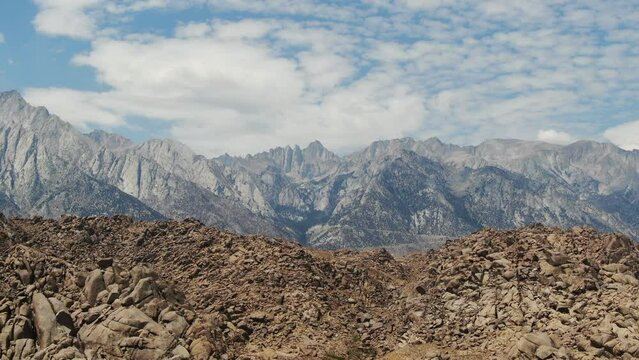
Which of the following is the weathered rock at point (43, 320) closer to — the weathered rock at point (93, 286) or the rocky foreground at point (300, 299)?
the rocky foreground at point (300, 299)

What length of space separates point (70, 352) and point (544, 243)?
43.4 meters

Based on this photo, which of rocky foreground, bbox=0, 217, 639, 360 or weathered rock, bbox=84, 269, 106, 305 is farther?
weathered rock, bbox=84, 269, 106, 305

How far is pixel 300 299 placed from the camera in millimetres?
51688

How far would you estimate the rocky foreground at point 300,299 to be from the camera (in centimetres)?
3947

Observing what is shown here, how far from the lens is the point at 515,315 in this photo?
4556 cm

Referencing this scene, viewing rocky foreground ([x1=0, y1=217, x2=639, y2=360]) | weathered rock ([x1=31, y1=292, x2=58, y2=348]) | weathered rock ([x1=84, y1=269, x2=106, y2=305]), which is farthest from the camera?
weathered rock ([x1=84, y1=269, x2=106, y2=305])

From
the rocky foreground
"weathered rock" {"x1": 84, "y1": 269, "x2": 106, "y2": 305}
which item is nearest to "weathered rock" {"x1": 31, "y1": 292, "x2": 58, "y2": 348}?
the rocky foreground

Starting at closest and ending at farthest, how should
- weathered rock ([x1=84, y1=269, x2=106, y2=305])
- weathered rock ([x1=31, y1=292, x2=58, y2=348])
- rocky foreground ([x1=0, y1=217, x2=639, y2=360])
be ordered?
weathered rock ([x1=31, y1=292, x2=58, y2=348]), rocky foreground ([x1=0, y1=217, x2=639, y2=360]), weathered rock ([x1=84, y1=269, x2=106, y2=305])

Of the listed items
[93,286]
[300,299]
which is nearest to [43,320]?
[93,286]

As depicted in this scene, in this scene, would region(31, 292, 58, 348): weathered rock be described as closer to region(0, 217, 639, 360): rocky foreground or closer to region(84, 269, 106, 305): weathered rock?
region(0, 217, 639, 360): rocky foreground

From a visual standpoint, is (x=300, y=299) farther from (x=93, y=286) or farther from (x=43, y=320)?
(x=43, y=320)

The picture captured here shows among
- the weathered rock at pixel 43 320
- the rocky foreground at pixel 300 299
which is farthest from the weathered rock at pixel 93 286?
the weathered rock at pixel 43 320

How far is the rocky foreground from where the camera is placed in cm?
3947

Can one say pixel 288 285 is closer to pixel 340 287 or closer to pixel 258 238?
pixel 340 287
